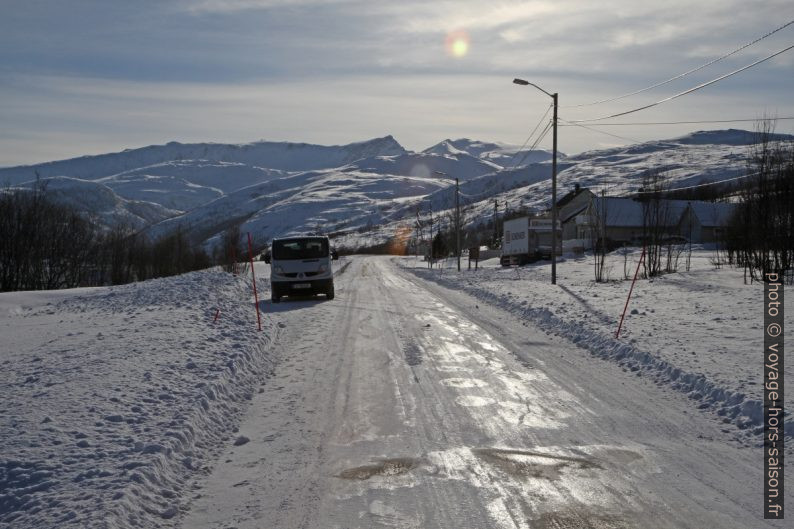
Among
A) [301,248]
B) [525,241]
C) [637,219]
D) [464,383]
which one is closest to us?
[464,383]

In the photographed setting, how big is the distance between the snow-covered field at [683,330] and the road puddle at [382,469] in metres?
3.46

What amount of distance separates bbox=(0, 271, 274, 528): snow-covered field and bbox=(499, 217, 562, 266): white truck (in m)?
44.0

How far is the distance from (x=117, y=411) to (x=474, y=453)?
A: 3.83m

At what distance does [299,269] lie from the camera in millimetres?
21219

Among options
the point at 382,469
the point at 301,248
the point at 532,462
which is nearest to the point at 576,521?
the point at 532,462

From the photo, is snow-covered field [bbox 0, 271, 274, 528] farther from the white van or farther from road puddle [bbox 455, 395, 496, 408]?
the white van

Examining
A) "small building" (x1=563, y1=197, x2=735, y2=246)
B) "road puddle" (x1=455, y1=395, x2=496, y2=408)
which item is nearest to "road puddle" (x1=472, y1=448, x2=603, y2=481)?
"road puddle" (x1=455, y1=395, x2=496, y2=408)

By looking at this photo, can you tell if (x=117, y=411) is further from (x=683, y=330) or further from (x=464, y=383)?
(x=683, y=330)

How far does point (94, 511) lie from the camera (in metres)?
4.38

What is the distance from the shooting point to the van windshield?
21484mm

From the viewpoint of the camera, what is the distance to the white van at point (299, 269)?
69.2 ft

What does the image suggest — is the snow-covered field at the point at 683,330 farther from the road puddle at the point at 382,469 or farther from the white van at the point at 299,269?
the white van at the point at 299,269

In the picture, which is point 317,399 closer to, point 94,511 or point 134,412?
point 134,412

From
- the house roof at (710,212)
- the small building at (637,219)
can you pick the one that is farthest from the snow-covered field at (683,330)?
the house roof at (710,212)
